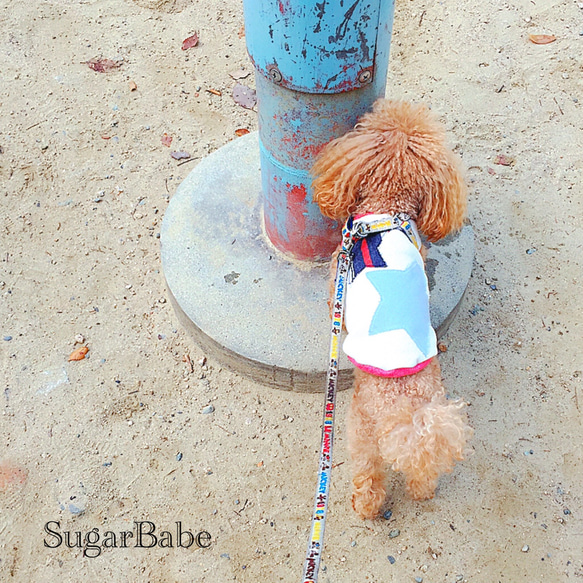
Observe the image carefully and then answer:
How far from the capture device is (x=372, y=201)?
2.34m

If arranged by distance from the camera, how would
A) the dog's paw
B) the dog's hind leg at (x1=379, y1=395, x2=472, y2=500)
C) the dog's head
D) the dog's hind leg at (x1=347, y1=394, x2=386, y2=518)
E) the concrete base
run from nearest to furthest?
1. the dog's hind leg at (x1=379, y1=395, x2=472, y2=500)
2. the dog's head
3. the dog's hind leg at (x1=347, y1=394, x2=386, y2=518)
4. the dog's paw
5. the concrete base

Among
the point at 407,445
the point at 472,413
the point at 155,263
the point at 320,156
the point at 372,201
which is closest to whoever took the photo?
the point at 407,445

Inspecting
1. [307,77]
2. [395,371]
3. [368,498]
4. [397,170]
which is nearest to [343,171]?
[397,170]

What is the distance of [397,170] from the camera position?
2.25m

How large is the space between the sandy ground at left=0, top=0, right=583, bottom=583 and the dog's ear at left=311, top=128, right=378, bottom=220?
1146 mm

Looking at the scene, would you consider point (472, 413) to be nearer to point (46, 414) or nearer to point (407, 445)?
point (407, 445)

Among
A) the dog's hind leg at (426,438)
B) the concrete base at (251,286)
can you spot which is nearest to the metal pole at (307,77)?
the concrete base at (251,286)

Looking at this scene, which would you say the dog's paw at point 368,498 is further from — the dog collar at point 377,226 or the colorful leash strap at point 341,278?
the dog collar at point 377,226

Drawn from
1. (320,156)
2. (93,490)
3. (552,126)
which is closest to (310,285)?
(320,156)

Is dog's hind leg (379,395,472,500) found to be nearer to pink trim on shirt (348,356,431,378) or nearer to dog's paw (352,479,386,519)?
pink trim on shirt (348,356,431,378)

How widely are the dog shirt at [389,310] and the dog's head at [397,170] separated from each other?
0.14 meters

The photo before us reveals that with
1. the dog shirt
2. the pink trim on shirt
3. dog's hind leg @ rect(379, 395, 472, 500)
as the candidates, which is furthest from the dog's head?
dog's hind leg @ rect(379, 395, 472, 500)

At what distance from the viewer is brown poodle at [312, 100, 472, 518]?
2.06 metres

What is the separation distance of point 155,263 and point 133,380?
32.6 inches
